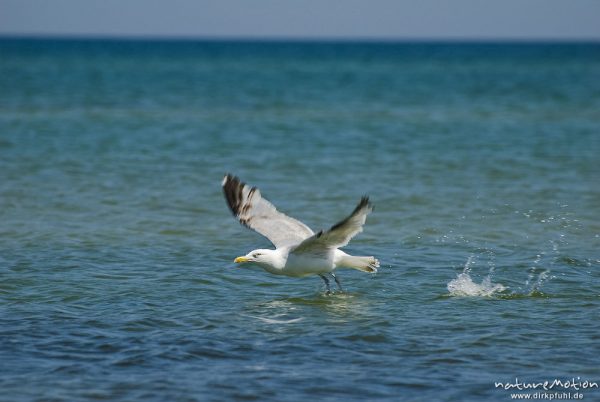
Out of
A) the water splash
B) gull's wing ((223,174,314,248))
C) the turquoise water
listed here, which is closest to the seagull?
gull's wing ((223,174,314,248))

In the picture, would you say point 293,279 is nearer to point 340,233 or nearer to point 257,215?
point 257,215

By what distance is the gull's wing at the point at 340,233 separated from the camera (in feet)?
30.7

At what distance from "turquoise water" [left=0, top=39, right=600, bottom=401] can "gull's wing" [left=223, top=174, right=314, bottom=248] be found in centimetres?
64

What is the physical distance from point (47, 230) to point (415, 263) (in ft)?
18.4

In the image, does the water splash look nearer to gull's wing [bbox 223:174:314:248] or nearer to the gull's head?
gull's wing [bbox 223:174:314:248]

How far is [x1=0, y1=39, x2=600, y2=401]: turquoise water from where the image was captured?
322 inches

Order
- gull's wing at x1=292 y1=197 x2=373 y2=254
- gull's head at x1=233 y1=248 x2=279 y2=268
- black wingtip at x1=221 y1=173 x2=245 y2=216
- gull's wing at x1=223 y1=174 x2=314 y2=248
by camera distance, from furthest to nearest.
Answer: black wingtip at x1=221 y1=173 x2=245 y2=216 < gull's wing at x1=223 y1=174 x2=314 y2=248 < gull's head at x1=233 y1=248 x2=279 y2=268 < gull's wing at x1=292 y1=197 x2=373 y2=254

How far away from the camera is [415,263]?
1248cm

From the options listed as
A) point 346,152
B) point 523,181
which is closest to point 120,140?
point 346,152

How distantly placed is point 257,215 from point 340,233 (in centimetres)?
211

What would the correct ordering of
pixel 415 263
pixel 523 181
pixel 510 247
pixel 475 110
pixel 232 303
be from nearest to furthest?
pixel 232 303 → pixel 415 263 → pixel 510 247 → pixel 523 181 → pixel 475 110

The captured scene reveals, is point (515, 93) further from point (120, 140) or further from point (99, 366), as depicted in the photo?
point (99, 366)


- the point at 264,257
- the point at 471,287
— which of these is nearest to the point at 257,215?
the point at 264,257

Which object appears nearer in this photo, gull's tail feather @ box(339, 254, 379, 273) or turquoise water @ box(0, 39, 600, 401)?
turquoise water @ box(0, 39, 600, 401)
